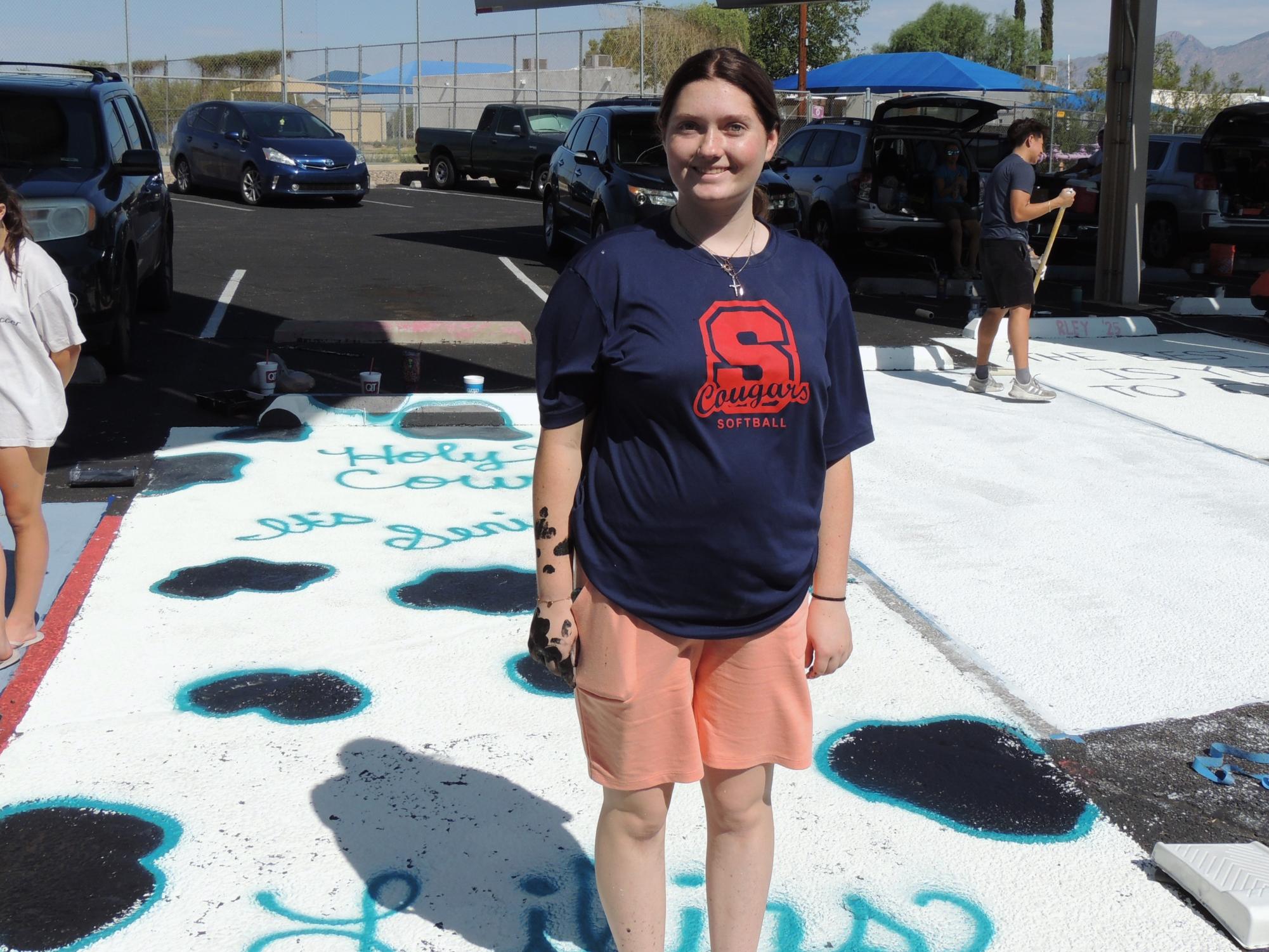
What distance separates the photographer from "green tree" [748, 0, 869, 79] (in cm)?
5528

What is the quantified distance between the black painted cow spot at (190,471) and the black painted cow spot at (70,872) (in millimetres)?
2907

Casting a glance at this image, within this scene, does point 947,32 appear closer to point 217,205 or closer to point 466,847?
point 217,205

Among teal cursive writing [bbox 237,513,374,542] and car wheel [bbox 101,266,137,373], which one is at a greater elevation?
car wheel [bbox 101,266,137,373]

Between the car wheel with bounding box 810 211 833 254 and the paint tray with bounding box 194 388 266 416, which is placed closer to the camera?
the paint tray with bounding box 194 388 266 416

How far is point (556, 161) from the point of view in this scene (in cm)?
1420

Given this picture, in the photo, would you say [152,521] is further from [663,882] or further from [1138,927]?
[1138,927]

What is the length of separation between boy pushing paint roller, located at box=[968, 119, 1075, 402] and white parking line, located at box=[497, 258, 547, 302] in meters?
4.89

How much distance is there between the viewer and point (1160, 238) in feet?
52.9

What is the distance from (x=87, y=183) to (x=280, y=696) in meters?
5.33

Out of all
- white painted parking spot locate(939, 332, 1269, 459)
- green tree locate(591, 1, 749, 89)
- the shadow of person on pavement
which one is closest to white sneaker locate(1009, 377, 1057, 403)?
white painted parking spot locate(939, 332, 1269, 459)

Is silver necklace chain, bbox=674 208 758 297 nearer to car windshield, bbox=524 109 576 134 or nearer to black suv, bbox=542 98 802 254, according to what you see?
black suv, bbox=542 98 802 254

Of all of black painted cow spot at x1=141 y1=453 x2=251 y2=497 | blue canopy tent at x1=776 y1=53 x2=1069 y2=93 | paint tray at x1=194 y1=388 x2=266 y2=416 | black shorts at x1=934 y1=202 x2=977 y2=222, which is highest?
blue canopy tent at x1=776 y1=53 x2=1069 y2=93

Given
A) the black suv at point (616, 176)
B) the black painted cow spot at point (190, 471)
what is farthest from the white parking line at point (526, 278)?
the black painted cow spot at point (190, 471)

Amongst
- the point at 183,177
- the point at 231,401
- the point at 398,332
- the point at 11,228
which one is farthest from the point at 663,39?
the point at 11,228
